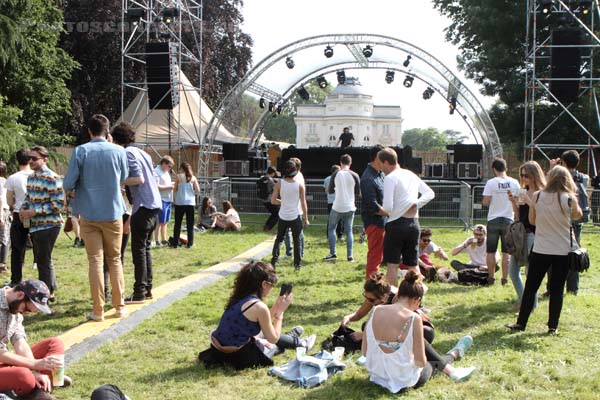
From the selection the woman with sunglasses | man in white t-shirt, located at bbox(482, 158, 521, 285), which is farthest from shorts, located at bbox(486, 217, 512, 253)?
the woman with sunglasses

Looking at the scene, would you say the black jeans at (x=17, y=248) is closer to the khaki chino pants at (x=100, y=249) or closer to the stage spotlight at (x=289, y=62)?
the khaki chino pants at (x=100, y=249)

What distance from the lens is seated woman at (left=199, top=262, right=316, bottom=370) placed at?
16.5ft

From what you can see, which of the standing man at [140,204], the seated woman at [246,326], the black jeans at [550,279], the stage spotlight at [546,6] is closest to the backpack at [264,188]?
the standing man at [140,204]

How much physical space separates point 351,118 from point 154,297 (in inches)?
1847

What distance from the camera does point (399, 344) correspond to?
178 inches

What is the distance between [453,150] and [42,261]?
19536 millimetres

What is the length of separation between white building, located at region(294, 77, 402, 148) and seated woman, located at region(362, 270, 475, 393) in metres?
47.4

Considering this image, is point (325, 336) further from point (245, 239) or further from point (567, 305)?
point (245, 239)

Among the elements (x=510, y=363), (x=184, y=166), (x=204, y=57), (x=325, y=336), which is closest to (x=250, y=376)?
(x=325, y=336)

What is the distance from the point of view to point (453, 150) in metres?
24.3

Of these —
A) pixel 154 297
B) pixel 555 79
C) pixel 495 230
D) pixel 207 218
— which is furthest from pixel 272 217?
pixel 555 79

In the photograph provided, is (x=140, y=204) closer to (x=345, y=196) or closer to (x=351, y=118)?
(x=345, y=196)

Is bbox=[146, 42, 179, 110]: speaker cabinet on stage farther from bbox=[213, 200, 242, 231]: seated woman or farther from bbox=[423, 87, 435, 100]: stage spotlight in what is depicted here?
bbox=[423, 87, 435, 100]: stage spotlight

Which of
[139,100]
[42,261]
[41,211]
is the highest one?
[139,100]
